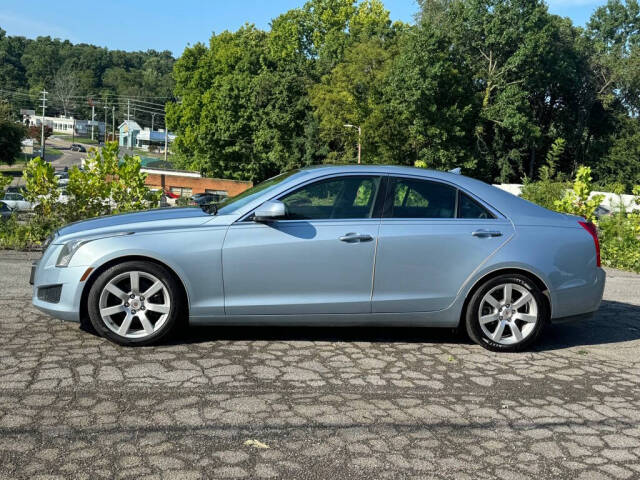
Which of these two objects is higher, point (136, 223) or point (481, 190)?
point (481, 190)

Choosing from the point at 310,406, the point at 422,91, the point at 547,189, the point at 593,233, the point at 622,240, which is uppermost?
the point at 422,91

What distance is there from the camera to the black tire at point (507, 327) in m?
5.79

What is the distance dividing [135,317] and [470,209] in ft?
9.76

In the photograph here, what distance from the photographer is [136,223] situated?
5.61m

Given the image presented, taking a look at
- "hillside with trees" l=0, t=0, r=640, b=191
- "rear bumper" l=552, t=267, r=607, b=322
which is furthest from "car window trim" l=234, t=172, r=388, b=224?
"hillside with trees" l=0, t=0, r=640, b=191

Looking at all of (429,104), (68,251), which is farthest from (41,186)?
(429,104)

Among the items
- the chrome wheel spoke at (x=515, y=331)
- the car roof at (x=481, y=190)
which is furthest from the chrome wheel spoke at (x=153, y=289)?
the chrome wheel spoke at (x=515, y=331)

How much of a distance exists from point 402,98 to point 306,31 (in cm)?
2172

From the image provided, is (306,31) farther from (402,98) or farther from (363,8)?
(402,98)

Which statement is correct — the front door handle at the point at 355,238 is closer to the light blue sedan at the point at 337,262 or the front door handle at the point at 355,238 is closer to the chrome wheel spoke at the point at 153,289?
the light blue sedan at the point at 337,262

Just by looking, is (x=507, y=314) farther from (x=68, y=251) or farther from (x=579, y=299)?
(x=68, y=251)

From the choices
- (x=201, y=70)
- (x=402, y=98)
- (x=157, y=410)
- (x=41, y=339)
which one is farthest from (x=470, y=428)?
(x=201, y=70)

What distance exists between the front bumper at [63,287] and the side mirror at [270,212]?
143 centimetres

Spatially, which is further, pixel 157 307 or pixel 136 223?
pixel 136 223
